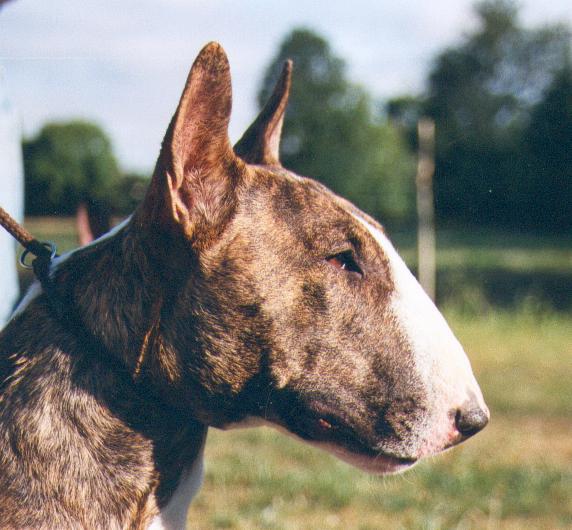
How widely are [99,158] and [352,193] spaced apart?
37.2 m

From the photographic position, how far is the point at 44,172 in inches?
153

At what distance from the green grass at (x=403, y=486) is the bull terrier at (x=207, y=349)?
1736mm

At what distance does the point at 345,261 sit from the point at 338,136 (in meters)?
40.7

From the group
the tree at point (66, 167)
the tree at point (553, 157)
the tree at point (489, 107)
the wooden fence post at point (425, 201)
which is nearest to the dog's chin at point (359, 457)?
the tree at point (66, 167)

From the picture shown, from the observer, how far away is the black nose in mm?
2098

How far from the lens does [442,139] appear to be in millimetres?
39750

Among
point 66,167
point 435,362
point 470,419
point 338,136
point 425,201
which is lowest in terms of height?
point 338,136

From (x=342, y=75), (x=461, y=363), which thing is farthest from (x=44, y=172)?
(x=342, y=75)

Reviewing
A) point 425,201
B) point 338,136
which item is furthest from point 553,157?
point 338,136

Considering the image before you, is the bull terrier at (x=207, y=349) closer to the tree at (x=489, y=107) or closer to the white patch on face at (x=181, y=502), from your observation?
the white patch on face at (x=181, y=502)

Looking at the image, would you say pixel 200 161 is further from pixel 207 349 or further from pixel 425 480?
pixel 425 480

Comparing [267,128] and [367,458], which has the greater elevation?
[267,128]

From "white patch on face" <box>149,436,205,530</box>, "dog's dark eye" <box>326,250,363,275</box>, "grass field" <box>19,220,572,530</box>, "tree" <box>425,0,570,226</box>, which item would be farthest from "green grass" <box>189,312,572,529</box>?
"tree" <box>425,0,570,226</box>

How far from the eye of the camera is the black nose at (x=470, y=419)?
210 cm
